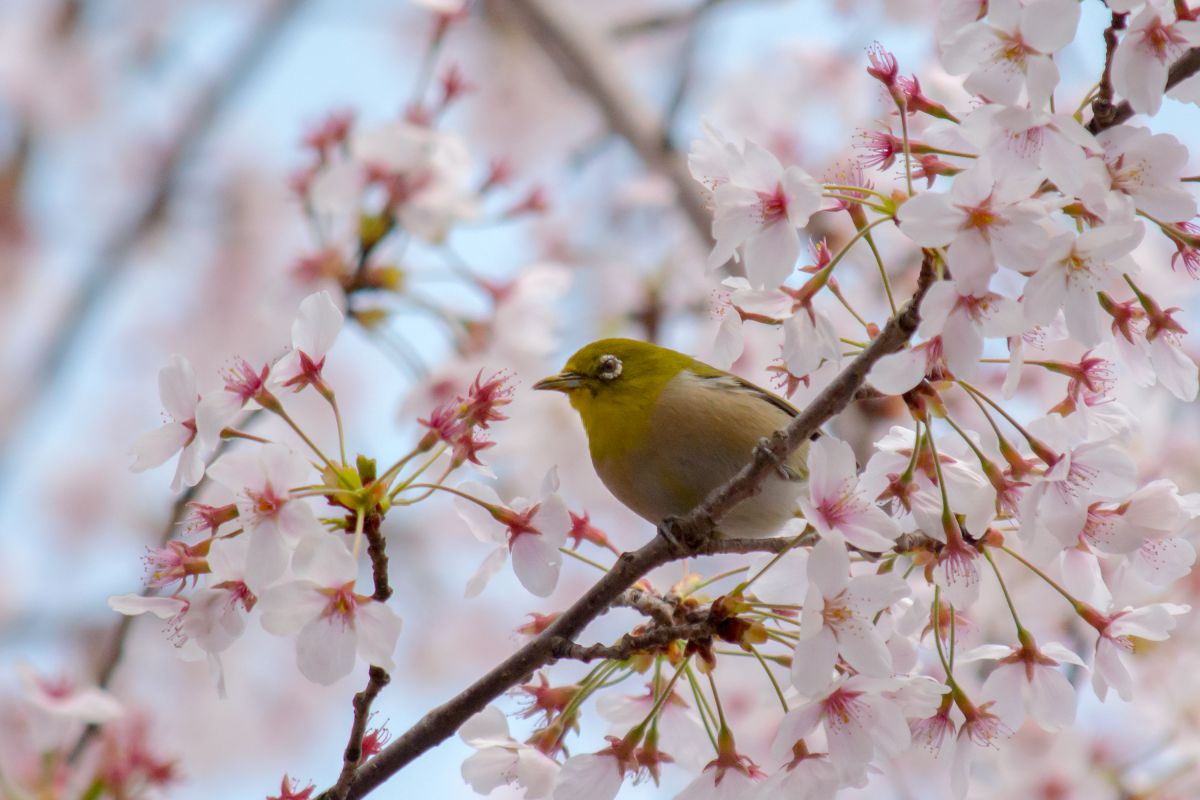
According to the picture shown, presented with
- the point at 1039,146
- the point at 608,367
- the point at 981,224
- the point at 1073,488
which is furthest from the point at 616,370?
the point at 1039,146

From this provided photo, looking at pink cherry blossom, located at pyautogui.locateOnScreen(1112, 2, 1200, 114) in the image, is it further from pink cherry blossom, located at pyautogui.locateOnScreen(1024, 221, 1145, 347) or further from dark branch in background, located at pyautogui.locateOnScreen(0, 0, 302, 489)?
dark branch in background, located at pyautogui.locateOnScreen(0, 0, 302, 489)

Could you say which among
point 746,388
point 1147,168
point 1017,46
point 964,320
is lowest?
point 746,388

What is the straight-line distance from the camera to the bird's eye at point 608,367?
13.1ft

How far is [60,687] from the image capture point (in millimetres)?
3777

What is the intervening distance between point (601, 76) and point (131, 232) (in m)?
3.63

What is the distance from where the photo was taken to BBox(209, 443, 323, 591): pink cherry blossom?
2.30m

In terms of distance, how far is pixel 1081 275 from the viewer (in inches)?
83.7

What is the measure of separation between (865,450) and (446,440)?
3146mm

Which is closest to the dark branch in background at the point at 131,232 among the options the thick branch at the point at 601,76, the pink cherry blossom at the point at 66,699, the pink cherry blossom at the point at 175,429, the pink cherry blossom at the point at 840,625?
the thick branch at the point at 601,76

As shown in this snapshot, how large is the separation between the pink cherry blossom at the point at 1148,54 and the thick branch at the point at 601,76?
3744 millimetres

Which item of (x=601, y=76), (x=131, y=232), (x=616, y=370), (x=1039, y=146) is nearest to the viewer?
(x=1039, y=146)

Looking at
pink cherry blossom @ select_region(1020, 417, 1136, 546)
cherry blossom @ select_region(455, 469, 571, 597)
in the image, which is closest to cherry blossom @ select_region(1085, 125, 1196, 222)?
pink cherry blossom @ select_region(1020, 417, 1136, 546)

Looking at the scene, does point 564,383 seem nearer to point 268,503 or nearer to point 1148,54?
point 268,503

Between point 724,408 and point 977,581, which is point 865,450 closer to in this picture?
point 724,408
